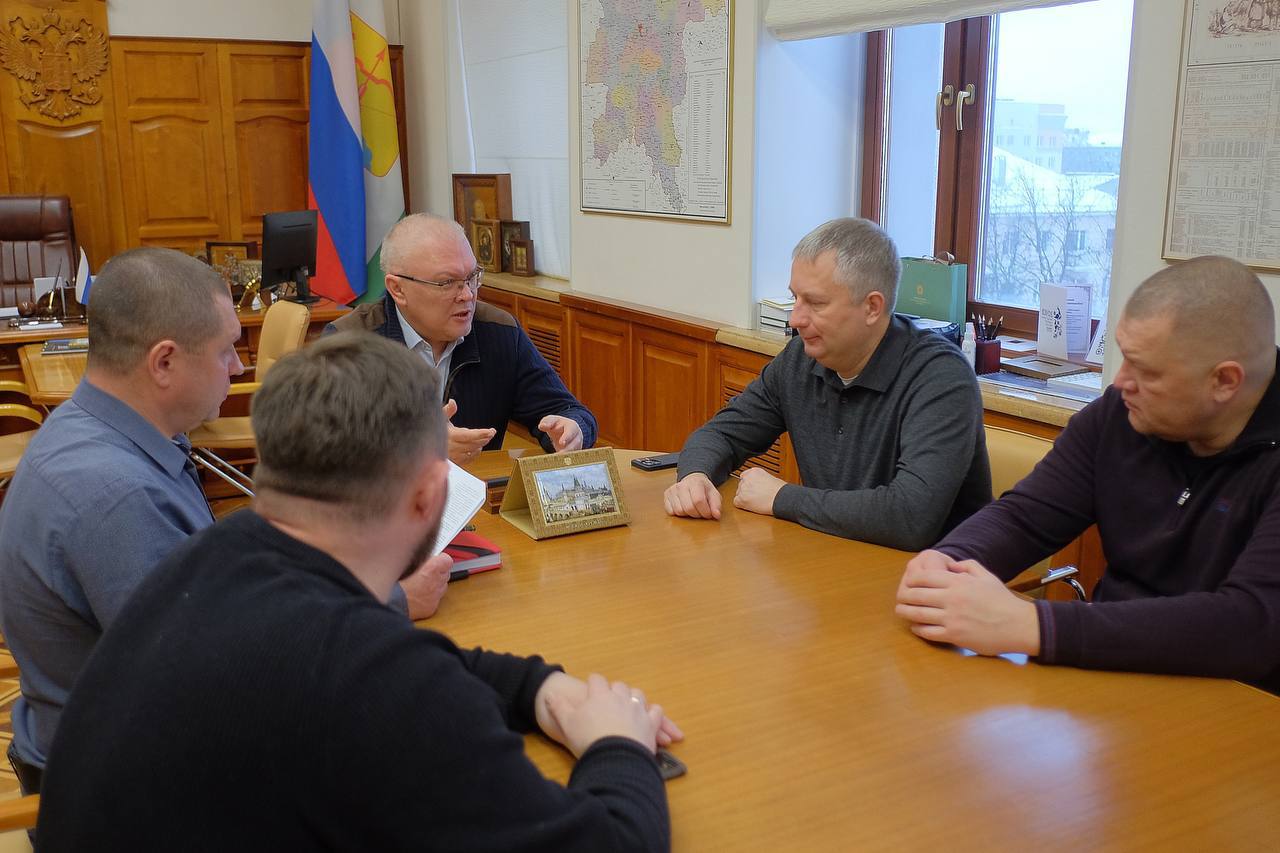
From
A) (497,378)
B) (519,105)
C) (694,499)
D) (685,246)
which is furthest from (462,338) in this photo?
(519,105)

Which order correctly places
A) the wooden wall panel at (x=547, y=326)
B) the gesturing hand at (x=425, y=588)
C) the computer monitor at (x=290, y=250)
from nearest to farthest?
the gesturing hand at (x=425, y=588), the wooden wall panel at (x=547, y=326), the computer monitor at (x=290, y=250)

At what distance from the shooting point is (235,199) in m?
6.68

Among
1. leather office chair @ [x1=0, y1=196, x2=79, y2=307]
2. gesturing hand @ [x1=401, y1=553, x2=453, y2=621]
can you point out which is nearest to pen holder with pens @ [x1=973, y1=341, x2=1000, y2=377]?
gesturing hand @ [x1=401, y1=553, x2=453, y2=621]

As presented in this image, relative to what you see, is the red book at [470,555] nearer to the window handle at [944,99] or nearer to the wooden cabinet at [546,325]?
the window handle at [944,99]

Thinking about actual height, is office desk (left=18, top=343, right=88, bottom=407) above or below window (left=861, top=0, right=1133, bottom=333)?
below

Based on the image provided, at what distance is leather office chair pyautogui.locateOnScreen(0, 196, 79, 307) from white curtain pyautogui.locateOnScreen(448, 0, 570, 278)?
217cm

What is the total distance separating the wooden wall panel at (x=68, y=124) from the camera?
20.0 ft

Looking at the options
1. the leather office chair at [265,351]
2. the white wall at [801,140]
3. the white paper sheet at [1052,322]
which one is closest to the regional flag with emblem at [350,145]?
the leather office chair at [265,351]

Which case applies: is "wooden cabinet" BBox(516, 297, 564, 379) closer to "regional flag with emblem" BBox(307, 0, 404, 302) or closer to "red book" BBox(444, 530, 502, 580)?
"regional flag with emblem" BBox(307, 0, 404, 302)

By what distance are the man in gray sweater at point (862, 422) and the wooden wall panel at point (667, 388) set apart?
1649 mm

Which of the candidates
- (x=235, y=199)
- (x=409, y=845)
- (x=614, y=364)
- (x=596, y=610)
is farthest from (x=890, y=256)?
(x=235, y=199)

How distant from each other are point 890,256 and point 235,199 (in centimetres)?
544

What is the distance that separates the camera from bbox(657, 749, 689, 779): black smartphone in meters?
1.24

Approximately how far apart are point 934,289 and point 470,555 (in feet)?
6.93
